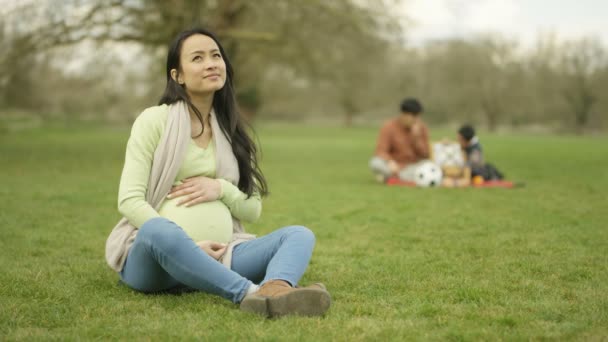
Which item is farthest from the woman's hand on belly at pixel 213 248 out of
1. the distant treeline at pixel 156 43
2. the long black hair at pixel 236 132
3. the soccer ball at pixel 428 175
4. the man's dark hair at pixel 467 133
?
the man's dark hair at pixel 467 133

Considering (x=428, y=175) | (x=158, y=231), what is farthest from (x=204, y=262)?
(x=428, y=175)

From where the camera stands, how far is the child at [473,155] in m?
11.7

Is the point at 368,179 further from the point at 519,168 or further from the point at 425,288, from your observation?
the point at 425,288

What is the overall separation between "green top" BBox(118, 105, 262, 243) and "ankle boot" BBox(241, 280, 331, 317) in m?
0.64

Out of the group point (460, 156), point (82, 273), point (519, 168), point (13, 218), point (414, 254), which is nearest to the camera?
point (82, 273)

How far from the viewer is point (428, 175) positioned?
1155 centimetres

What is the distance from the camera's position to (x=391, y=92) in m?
62.7

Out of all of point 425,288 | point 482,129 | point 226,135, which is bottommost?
point 482,129

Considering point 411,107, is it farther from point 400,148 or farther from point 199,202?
point 199,202

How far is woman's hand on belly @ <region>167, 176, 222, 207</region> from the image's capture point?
404 cm

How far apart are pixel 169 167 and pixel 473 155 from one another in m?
8.83

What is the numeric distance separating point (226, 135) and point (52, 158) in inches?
536

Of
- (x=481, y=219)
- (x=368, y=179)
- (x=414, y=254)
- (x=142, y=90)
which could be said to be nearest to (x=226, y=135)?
(x=414, y=254)

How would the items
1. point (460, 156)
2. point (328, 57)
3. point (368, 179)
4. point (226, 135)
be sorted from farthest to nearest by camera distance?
point (328, 57) < point (368, 179) < point (460, 156) < point (226, 135)
